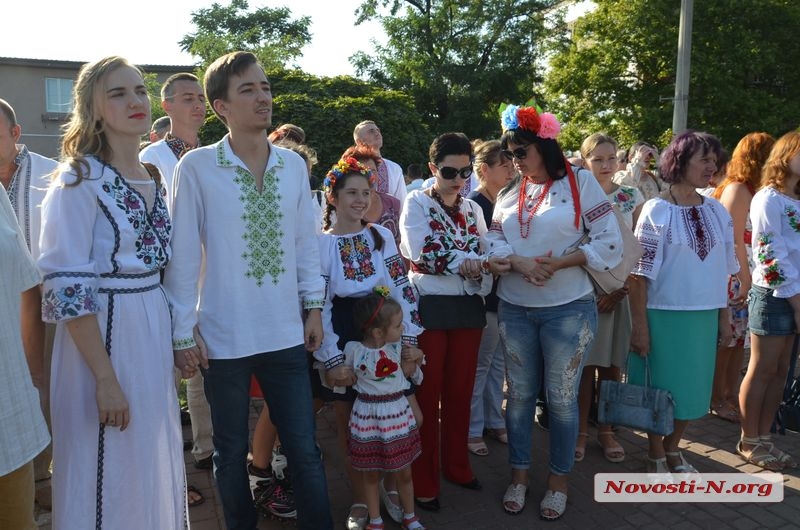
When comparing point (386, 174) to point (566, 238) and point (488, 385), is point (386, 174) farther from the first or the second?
point (566, 238)

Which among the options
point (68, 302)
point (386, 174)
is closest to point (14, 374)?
point (68, 302)

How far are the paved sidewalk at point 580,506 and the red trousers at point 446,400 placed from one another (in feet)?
0.57

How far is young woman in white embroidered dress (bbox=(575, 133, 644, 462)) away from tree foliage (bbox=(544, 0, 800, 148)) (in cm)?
1410

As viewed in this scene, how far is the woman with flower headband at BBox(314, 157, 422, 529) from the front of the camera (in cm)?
334

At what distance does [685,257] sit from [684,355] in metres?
0.60

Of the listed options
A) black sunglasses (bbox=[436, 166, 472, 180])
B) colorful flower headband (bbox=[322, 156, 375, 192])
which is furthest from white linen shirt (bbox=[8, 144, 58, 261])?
black sunglasses (bbox=[436, 166, 472, 180])

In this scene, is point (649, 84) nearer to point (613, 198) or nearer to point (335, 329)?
point (613, 198)

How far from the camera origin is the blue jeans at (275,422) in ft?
9.15

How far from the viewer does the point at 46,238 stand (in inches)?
90.7

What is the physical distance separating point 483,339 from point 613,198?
149cm

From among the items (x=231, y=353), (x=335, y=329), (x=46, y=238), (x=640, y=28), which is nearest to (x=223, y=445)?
(x=231, y=353)

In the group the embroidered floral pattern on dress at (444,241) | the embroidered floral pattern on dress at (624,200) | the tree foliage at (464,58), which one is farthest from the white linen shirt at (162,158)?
the tree foliage at (464,58)

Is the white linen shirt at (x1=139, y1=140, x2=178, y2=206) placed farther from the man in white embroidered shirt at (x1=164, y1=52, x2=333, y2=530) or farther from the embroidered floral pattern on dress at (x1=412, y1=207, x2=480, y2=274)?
the embroidered floral pattern on dress at (x1=412, y1=207, x2=480, y2=274)

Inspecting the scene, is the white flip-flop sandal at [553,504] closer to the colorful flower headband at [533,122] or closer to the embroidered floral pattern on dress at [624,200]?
the colorful flower headband at [533,122]
